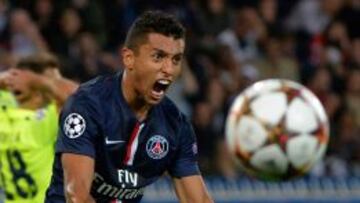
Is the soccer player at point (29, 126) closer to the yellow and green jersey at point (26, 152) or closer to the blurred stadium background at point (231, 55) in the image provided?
the yellow and green jersey at point (26, 152)

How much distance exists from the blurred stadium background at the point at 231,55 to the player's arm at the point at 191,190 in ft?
17.5

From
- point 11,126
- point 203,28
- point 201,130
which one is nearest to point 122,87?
point 11,126

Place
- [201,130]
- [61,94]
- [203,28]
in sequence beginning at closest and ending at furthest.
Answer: [61,94], [201,130], [203,28]

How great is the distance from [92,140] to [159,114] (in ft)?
1.42

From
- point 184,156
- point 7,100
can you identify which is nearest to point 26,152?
point 7,100

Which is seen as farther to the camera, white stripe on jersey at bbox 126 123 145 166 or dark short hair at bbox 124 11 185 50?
white stripe on jersey at bbox 126 123 145 166

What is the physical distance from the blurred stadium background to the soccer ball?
2.99 m

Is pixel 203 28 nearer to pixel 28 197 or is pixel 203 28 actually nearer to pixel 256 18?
pixel 256 18

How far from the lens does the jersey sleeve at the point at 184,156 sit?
5934mm

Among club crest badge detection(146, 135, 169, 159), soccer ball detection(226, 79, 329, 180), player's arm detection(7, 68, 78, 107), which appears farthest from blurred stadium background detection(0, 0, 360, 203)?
club crest badge detection(146, 135, 169, 159)

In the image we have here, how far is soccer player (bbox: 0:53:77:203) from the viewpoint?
Answer: 765 centimetres

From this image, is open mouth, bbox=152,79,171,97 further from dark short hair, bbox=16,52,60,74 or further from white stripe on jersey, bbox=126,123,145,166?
dark short hair, bbox=16,52,60,74

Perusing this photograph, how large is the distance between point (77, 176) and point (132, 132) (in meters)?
0.47

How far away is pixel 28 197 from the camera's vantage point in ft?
25.3
